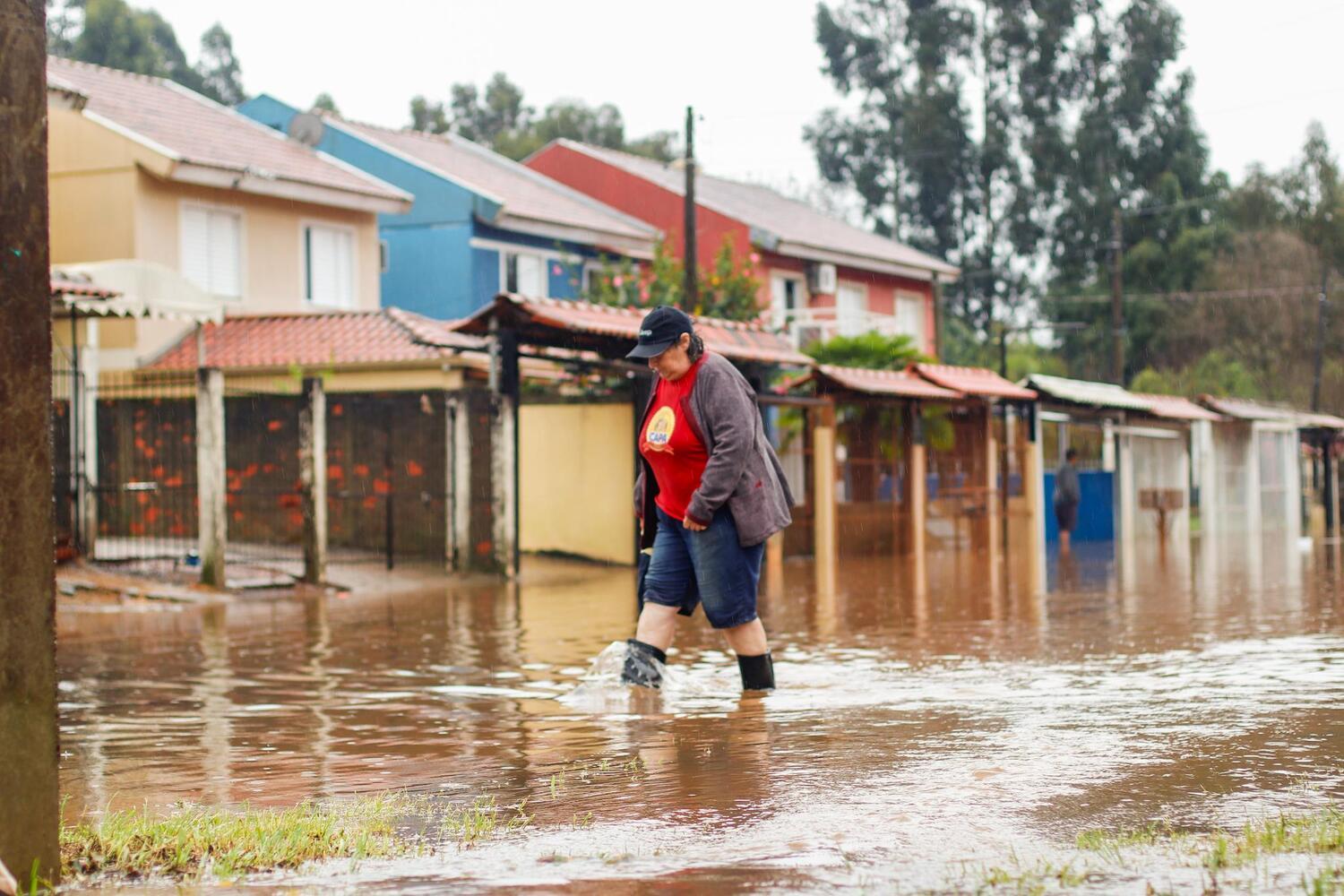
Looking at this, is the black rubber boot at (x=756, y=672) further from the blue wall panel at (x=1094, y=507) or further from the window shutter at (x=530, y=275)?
the window shutter at (x=530, y=275)

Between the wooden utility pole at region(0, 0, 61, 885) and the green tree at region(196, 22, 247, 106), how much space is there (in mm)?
58821

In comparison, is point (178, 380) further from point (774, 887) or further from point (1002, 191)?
point (1002, 191)

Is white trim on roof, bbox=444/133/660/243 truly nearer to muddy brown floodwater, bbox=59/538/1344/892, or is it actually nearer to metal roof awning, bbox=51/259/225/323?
metal roof awning, bbox=51/259/225/323

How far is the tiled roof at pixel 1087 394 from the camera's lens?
2839cm

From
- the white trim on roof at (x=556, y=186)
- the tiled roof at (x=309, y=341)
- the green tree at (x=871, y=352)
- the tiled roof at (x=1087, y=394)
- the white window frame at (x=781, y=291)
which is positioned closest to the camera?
the tiled roof at (x=309, y=341)

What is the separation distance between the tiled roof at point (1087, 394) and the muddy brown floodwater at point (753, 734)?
46.5ft

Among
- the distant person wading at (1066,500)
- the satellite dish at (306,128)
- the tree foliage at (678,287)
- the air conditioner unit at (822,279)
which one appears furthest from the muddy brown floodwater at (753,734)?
the air conditioner unit at (822,279)

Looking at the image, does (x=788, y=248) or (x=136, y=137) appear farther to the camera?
(x=788, y=248)

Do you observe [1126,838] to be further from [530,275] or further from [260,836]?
[530,275]

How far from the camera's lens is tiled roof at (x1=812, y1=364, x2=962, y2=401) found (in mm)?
23203

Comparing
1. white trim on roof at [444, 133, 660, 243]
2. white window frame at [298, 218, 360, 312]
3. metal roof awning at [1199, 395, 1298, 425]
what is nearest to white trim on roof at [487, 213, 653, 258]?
white trim on roof at [444, 133, 660, 243]

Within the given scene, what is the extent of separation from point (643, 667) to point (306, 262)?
68.5 ft

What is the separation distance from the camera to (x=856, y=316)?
3906cm

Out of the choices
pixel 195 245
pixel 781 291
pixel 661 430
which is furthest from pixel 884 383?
pixel 661 430
